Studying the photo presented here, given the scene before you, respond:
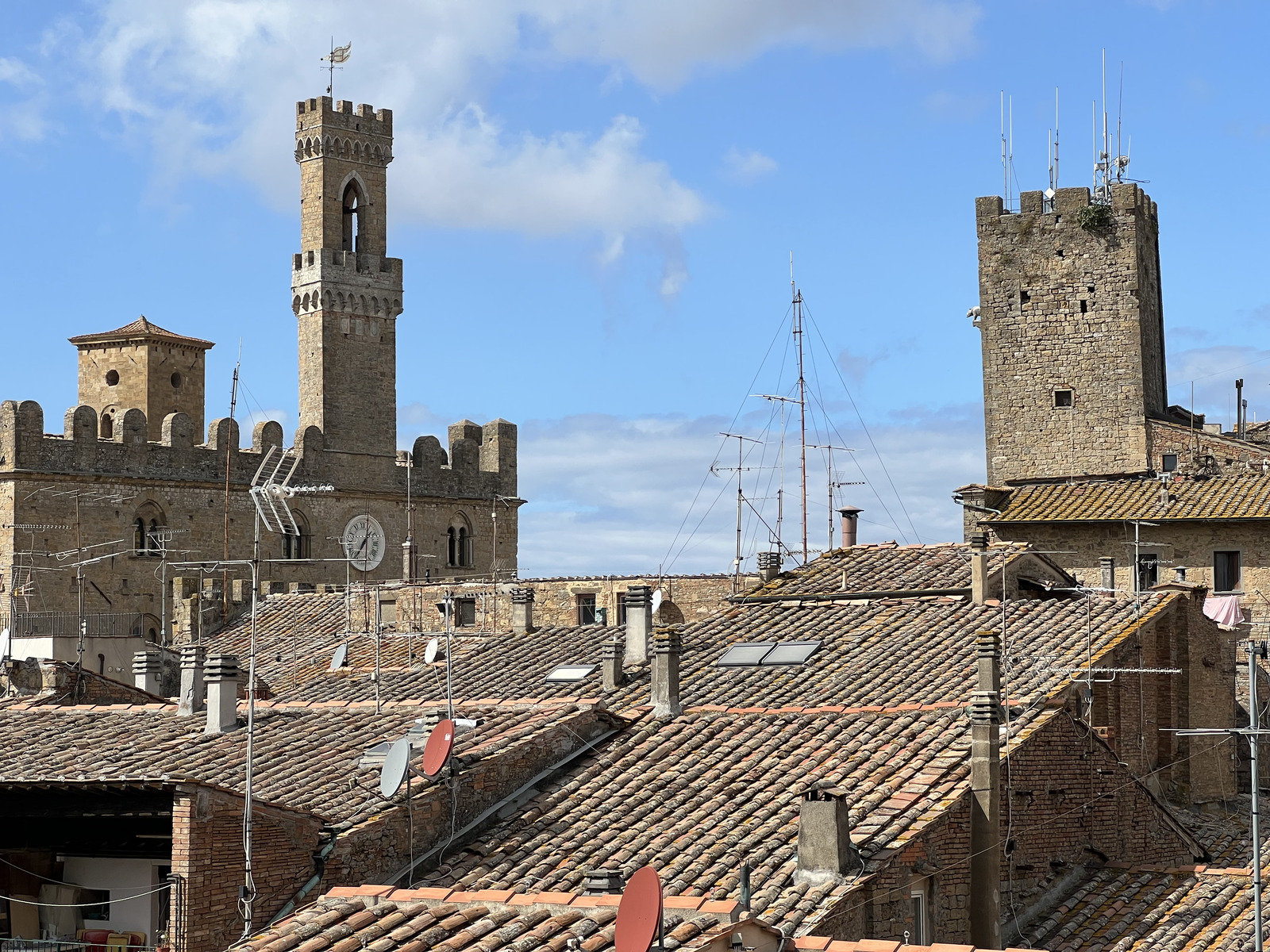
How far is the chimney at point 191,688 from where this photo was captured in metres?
18.3

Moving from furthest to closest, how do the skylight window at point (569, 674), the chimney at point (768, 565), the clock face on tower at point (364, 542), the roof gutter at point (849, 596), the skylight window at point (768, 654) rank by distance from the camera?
the clock face on tower at point (364, 542) < the chimney at point (768, 565) < the roof gutter at point (849, 596) < the skylight window at point (569, 674) < the skylight window at point (768, 654)

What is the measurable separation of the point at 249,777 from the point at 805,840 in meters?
3.91

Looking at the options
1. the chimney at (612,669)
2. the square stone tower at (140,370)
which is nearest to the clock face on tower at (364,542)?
the square stone tower at (140,370)

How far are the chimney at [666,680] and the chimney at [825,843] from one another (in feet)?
14.8

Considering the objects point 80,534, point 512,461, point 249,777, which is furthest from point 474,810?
point 512,461

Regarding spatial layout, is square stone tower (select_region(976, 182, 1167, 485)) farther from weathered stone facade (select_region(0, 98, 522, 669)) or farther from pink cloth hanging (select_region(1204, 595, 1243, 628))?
weathered stone facade (select_region(0, 98, 522, 669))

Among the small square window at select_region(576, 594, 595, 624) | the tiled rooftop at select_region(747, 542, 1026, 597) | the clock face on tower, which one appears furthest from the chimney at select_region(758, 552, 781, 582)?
the clock face on tower

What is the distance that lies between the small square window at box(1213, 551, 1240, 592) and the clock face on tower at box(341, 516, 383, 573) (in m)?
23.3

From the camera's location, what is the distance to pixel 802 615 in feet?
70.5

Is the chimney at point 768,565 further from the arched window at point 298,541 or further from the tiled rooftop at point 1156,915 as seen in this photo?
the arched window at point 298,541

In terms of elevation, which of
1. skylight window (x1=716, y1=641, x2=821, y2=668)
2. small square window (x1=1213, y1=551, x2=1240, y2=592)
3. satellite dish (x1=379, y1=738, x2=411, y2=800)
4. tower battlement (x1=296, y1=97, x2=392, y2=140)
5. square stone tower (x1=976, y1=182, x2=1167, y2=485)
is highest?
tower battlement (x1=296, y1=97, x2=392, y2=140)

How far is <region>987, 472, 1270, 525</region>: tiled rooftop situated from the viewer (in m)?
32.6

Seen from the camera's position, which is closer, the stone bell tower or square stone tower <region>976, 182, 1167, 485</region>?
square stone tower <region>976, 182, 1167, 485</region>

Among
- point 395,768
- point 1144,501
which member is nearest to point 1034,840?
point 395,768
